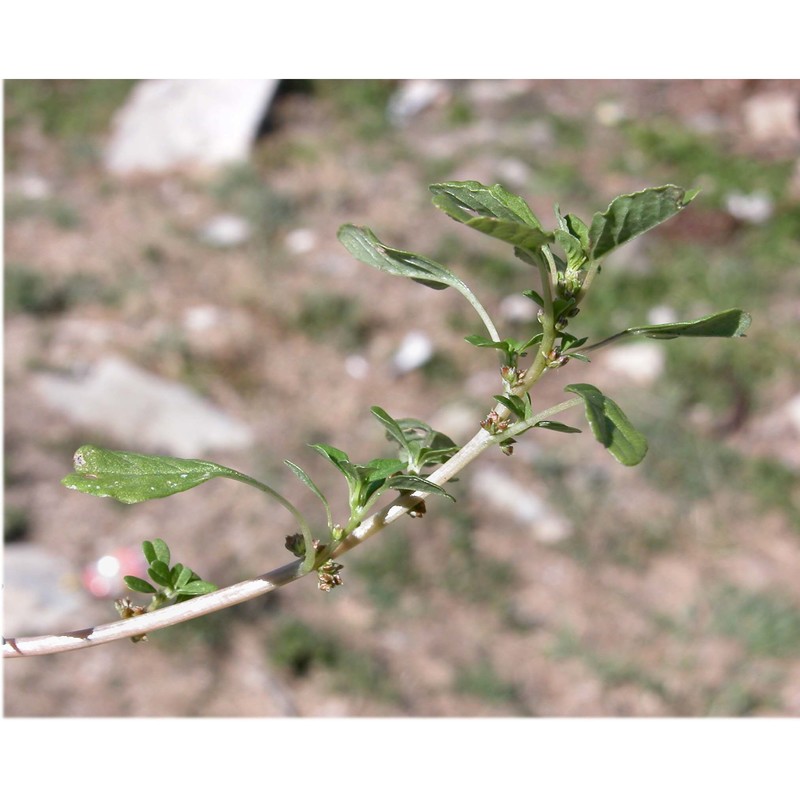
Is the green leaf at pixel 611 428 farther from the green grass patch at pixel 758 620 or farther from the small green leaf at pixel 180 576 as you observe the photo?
the green grass patch at pixel 758 620

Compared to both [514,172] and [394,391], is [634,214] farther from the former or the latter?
[514,172]

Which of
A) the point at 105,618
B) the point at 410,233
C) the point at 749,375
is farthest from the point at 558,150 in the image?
the point at 105,618

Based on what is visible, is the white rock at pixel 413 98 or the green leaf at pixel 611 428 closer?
the green leaf at pixel 611 428

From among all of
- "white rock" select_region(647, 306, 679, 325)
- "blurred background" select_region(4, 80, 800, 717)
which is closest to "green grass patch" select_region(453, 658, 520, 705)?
"blurred background" select_region(4, 80, 800, 717)

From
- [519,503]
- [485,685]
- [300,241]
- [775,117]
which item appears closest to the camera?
[485,685]

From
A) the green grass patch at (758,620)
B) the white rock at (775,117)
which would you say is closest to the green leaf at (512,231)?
the green grass patch at (758,620)

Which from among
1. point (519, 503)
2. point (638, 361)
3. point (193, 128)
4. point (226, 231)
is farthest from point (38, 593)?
point (193, 128)

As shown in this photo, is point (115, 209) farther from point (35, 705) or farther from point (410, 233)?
point (35, 705)

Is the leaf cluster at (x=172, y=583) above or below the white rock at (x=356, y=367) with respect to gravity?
below
